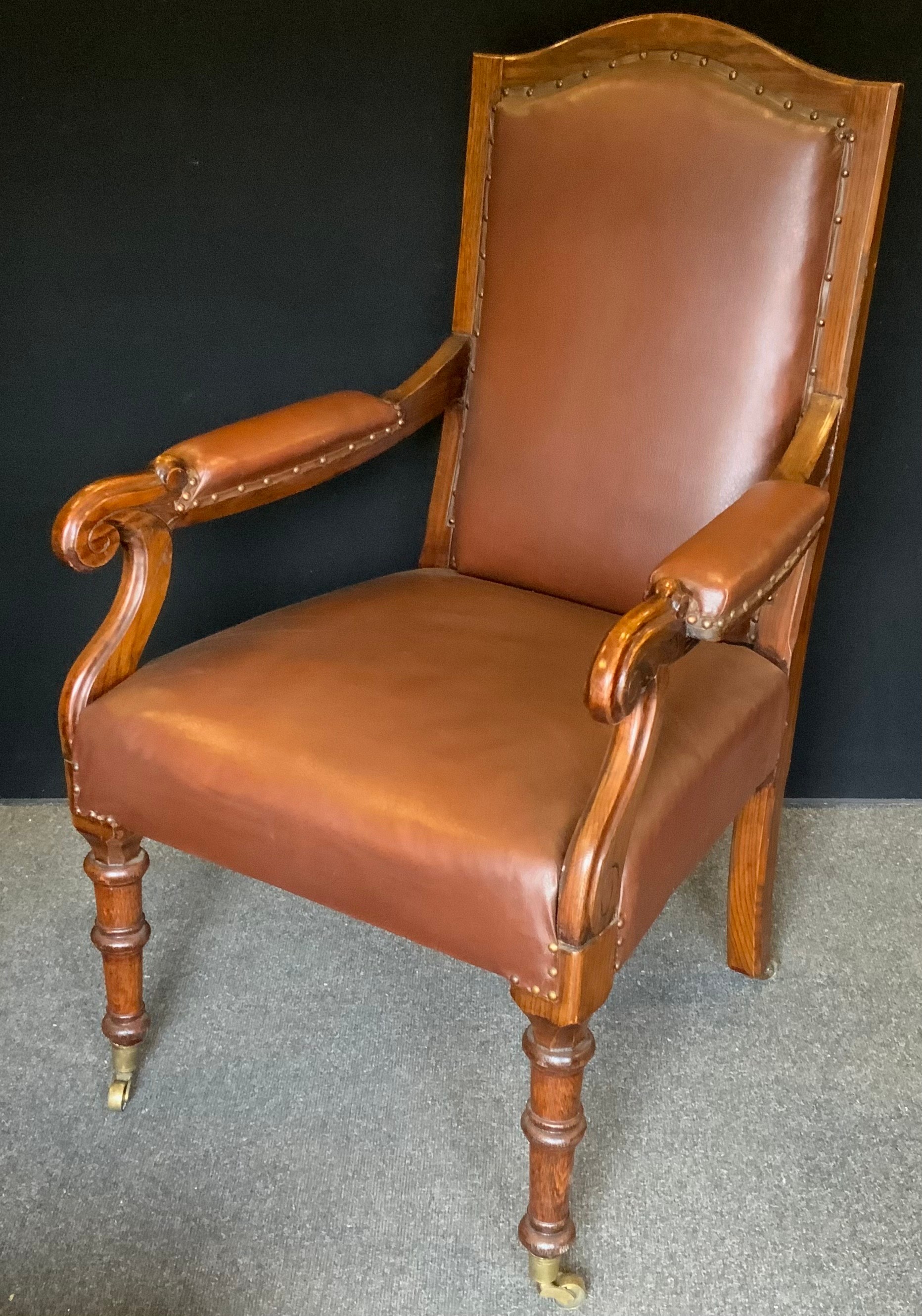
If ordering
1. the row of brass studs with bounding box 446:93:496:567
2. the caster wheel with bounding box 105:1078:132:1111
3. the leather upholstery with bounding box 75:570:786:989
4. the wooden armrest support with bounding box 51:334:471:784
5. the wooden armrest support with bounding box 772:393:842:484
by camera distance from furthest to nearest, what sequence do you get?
1. the row of brass studs with bounding box 446:93:496:567
2. the caster wheel with bounding box 105:1078:132:1111
3. the wooden armrest support with bounding box 772:393:842:484
4. the wooden armrest support with bounding box 51:334:471:784
5. the leather upholstery with bounding box 75:570:786:989

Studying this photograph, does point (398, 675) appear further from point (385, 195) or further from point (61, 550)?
point (385, 195)

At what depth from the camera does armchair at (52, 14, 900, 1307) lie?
1011mm

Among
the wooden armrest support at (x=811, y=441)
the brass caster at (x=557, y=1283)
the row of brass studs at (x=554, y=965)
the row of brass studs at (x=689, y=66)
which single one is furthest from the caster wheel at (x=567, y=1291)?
the row of brass studs at (x=689, y=66)

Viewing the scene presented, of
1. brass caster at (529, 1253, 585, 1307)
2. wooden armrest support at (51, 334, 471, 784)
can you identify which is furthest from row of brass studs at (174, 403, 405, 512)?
brass caster at (529, 1253, 585, 1307)

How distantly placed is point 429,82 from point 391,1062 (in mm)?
1293

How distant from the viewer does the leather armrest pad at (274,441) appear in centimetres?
121

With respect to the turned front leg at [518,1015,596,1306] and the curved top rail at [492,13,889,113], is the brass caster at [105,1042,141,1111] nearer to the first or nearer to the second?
the turned front leg at [518,1015,596,1306]

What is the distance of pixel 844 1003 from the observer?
5.18 feet

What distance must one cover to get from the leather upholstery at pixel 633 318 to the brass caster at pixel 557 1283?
706 millimetres

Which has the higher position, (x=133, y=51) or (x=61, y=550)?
(x=133, y=51)

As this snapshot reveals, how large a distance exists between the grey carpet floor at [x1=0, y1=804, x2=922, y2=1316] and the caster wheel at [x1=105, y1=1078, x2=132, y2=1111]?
0.04 ft

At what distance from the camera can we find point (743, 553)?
100 centimetres

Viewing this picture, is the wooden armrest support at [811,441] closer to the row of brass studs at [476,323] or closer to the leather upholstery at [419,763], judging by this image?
the leather upholstery at [419,763]

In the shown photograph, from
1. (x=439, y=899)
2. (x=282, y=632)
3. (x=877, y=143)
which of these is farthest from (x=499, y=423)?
(x=439, y=899)
